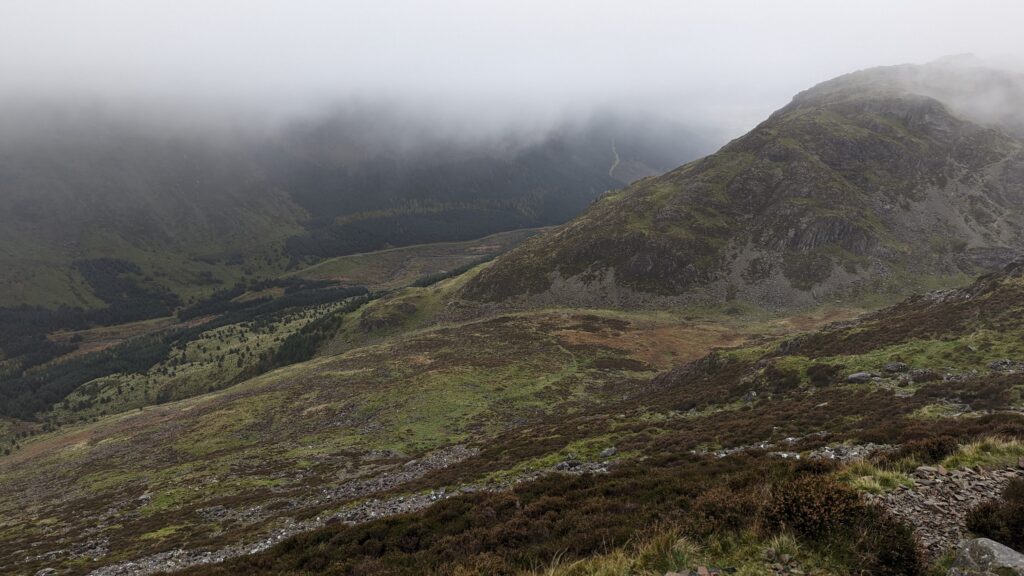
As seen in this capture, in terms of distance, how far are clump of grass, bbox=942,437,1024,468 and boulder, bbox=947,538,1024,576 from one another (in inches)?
219

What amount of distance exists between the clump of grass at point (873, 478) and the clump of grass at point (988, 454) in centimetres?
159

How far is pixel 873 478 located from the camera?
496 inches

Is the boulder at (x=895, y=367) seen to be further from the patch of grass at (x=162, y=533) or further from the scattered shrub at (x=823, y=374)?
the patch of grass at (x=162, y=533)

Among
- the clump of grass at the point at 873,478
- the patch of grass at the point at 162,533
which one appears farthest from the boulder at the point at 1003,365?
the patch of grass at the point at 162,533

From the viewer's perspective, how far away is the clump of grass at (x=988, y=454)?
1280 cm

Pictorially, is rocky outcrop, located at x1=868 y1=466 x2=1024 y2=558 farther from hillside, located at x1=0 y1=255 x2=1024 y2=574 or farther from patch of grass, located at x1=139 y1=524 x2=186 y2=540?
patch of grass, located at x1=139 y1=524 x2=186 y2=540

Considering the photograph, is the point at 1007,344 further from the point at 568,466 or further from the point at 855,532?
the point at 855,532

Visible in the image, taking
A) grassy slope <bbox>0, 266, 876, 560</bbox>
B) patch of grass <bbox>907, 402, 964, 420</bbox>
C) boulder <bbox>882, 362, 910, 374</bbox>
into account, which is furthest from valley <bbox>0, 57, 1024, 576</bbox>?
grassy slope <bbox>0, 266, 876, 560</bbox>

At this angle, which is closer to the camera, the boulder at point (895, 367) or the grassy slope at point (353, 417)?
the boulder at point (895, 367)

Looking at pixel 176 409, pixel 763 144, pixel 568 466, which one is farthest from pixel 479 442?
pixel 763 144

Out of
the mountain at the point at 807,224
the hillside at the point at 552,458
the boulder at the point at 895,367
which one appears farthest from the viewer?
the mountain at the point at 807,224

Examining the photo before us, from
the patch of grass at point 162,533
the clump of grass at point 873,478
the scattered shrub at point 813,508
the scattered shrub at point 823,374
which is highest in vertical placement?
the scattered shrub at point 813,508

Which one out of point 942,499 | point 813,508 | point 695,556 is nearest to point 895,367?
point 942,499

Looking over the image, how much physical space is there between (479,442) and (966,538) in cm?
4374
